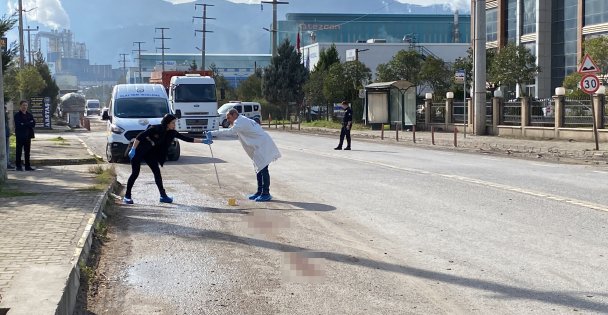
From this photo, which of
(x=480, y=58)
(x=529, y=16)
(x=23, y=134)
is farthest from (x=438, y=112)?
(x=23, y=134)

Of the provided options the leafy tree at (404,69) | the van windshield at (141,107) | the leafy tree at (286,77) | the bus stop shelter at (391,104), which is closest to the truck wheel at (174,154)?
the van windshield at (141,107)

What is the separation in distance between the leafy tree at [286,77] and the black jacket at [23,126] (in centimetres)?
5396

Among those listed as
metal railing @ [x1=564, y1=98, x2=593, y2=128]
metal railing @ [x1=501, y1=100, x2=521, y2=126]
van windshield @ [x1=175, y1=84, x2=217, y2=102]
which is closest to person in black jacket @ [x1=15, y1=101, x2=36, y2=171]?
van windshield @ [x1=175, y1=84, x2=217, y2=102]

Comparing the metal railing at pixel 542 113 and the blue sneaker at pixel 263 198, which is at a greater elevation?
the metal railing at pixel 542 113

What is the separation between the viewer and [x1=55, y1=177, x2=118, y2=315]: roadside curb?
6.48 meters

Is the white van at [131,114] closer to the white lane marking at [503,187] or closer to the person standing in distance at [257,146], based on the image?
the white lane marking at [503,187]

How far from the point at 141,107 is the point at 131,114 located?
1.70 feet

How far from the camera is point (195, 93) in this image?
38875mm

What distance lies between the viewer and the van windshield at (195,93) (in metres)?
38.7

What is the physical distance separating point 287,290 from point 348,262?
1274 millimetres

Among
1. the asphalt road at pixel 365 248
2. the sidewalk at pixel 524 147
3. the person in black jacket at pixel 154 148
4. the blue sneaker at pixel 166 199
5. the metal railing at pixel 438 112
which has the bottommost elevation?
the asphalt road at pixel 365 248

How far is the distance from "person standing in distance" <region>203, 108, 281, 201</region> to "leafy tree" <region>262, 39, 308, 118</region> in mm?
60084

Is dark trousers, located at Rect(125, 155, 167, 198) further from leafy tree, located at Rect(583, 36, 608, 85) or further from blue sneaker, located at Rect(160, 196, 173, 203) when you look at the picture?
leafy tree, located at Rect(583, 36, 608, 85)

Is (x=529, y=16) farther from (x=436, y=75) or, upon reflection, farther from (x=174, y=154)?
(x=174, y=154)
